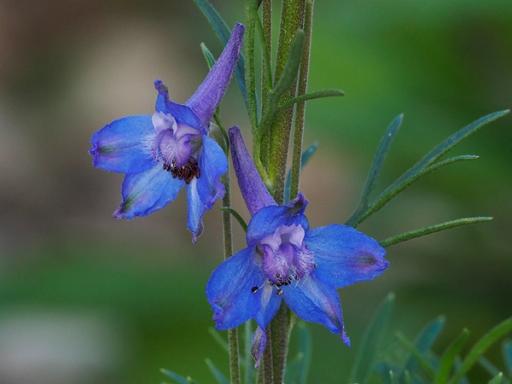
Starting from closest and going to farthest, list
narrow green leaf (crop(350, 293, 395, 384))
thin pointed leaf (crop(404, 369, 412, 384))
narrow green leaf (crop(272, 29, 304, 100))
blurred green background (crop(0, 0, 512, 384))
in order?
narrow green leaf (crop(272, 29, 304, 100))
thin pointed leaf (crop(404, 369, 412, 384))
narrow green leaf (crop(350, 293, 395, 384))
blurred green background (crop(0, 0, 512, 384))

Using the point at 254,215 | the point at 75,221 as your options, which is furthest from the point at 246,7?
the point at 75,221

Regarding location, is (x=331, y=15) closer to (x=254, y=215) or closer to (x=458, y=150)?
(x=458, y=150)

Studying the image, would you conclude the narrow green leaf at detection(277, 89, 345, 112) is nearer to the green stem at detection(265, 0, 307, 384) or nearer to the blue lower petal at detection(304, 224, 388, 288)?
the green stem at detection(265, 0, 307, 384)

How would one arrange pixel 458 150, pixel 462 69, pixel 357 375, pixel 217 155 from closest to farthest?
pixel 217 155 < pixel 357 375 < pixel 458 150 < pixel 462 69

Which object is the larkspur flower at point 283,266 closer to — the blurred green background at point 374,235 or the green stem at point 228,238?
the green stem at point 228,238

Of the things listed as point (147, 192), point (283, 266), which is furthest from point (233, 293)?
point (147, 192)

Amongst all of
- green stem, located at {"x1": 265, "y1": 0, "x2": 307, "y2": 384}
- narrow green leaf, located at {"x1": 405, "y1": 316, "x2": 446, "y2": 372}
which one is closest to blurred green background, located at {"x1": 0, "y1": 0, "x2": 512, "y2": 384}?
narrow green leaf, located at {"x1": 405, "y1": 316, "x2": 446, "y2": 372}

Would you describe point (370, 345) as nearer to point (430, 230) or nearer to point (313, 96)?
point (430, 230)
